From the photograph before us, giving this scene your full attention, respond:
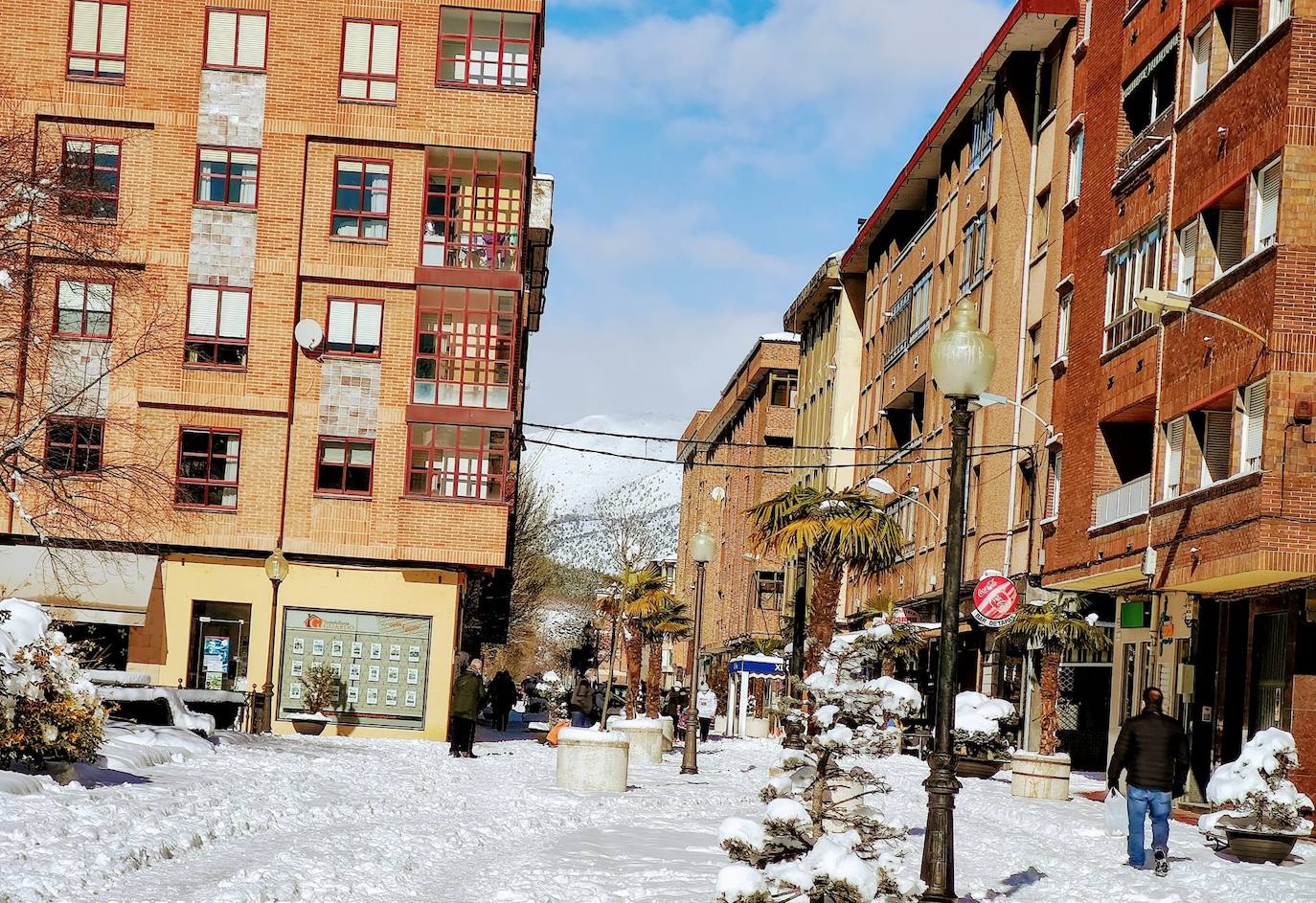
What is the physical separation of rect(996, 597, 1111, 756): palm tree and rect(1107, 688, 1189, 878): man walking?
52.0 ft

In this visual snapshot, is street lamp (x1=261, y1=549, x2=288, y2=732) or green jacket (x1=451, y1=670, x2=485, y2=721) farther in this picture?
street lamp (x1=261, y1=549, x2=288, y2=732)

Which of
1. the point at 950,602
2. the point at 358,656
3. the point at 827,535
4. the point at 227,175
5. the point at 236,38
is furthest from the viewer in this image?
the point at 236,38

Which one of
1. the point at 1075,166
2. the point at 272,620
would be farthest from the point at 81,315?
the point at 1075,166

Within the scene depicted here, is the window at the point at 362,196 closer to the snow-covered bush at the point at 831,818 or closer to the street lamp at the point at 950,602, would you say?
the snow-covered bush at the point at 831,818

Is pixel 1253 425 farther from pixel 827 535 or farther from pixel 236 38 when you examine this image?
pixel 236 38

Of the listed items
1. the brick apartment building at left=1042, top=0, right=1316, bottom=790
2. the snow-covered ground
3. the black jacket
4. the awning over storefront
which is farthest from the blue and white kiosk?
the black jacket

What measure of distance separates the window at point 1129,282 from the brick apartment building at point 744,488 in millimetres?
44459

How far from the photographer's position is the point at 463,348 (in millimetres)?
44875

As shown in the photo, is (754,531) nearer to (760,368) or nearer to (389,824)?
(389,824)

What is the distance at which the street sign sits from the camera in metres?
33.2

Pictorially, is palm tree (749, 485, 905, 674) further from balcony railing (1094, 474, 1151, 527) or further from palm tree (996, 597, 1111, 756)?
balcony railing (1094, 474, 1151, 527)

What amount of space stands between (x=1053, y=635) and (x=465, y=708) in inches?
425

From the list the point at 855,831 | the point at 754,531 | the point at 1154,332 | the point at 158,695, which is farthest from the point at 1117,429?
the point at 855,831

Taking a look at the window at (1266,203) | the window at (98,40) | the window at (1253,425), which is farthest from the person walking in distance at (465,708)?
the window at (98,40)
